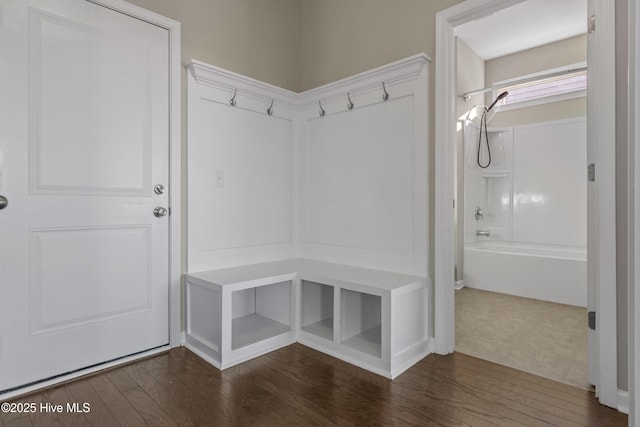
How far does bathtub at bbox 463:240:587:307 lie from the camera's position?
10.1ft

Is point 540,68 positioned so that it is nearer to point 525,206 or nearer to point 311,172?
point 525,206

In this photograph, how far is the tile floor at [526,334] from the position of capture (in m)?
1.92

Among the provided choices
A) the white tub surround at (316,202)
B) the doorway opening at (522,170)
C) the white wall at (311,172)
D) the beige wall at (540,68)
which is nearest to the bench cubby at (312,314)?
the white tub surround at (316,202)

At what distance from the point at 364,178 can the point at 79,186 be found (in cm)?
168

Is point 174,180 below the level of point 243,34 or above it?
below

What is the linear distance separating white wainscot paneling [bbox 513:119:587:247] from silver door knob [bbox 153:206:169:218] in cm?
390

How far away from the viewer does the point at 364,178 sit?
2414mm

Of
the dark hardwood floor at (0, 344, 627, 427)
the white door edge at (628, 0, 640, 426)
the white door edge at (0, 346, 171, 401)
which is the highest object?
the white door edge at (628, 0, 640, 426)

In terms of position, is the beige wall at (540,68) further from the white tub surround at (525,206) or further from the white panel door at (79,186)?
the white panel door at (79,186)

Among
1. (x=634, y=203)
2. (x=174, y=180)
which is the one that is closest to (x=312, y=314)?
(x=174, y=180)

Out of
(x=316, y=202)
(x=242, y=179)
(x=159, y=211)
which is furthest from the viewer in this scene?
(x=316, y=202)

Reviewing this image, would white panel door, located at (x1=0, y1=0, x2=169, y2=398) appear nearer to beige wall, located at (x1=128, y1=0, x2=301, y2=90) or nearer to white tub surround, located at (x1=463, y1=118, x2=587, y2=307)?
beige wall, located at (x1=128, y1=0, x2=301, y2=90)

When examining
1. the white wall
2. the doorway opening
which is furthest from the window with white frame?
the white wall

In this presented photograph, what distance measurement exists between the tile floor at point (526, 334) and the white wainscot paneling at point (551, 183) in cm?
110
